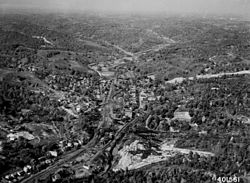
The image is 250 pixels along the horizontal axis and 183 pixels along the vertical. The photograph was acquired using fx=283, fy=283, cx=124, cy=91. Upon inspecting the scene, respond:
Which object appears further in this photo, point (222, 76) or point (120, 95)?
point (222, 76)

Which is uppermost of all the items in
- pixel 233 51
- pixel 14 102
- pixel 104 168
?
pixel 233 51

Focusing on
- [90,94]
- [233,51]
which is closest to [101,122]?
[90,94]

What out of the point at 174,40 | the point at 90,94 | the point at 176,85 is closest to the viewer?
the point at 90,94

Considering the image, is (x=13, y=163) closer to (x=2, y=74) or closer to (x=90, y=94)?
(x=90, y=94)

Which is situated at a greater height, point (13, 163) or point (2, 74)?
point (2, 74)

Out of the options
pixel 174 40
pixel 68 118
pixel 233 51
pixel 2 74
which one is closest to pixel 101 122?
pixel 68 118

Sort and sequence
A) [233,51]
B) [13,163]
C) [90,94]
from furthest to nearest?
[233,51]
[90,94]
[13,163]

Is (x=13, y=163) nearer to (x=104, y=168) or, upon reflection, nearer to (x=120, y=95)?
(x=104, y=168)
